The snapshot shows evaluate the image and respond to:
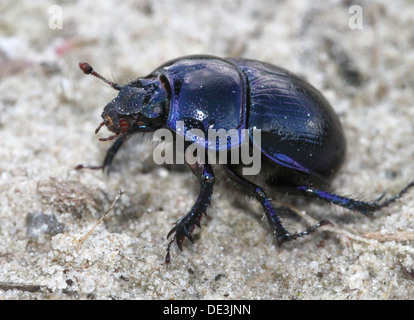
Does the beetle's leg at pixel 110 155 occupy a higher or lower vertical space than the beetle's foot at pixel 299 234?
higher

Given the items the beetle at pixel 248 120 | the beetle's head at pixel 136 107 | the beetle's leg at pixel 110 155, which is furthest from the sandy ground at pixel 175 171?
the beetle's head at pixel 136 107

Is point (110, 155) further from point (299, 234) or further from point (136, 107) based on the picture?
point (299, 234)

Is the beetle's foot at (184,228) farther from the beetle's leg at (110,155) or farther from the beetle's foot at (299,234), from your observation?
the beetle's leg at (110,155)

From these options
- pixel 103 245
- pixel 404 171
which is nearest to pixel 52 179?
pixel 103 245

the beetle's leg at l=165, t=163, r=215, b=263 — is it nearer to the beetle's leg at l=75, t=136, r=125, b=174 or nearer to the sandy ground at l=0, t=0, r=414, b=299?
the sandy ground at l=0, t=0, r=414, b=299

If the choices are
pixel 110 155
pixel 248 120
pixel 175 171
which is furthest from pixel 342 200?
pixel 110 155

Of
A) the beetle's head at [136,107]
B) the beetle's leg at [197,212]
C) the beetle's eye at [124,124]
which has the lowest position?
the beetle's leg at [197,212]

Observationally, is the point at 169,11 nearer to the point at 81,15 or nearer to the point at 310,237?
the point at 81,15
